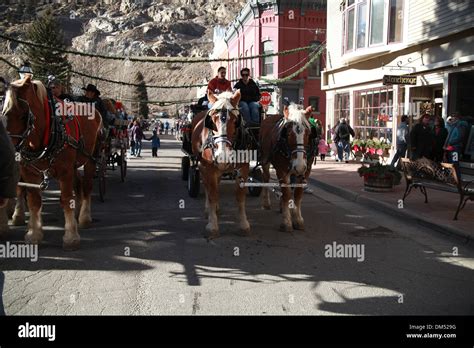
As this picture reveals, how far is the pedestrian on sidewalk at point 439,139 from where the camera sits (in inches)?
448

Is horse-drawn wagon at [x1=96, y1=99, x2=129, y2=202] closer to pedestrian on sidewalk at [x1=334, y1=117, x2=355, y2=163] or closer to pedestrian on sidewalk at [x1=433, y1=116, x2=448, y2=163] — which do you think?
pedestrian on sidewalk at [x1=433, y1=116, x2=448, y2=163]

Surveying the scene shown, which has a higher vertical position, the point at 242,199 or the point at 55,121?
the point at 55,121

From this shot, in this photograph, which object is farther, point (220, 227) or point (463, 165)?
point (463, 165)

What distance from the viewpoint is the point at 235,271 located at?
5.38 metres

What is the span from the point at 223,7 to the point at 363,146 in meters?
188

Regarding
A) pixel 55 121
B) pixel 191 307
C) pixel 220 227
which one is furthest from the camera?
pixel 220 227

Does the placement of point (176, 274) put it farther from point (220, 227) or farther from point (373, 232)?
point (373, 232)

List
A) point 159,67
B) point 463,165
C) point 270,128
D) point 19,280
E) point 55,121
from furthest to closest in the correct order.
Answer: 1. point 159,67
2. point 463,165
3. point 270,128
4. point 55,121
5. point 19,280

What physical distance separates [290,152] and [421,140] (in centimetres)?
528

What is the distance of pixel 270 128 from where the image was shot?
8.41m

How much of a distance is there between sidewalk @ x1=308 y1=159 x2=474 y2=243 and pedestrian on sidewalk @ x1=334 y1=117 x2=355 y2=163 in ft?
16.3

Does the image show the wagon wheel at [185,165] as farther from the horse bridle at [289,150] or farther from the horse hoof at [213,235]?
the horse hoof at [213,235]

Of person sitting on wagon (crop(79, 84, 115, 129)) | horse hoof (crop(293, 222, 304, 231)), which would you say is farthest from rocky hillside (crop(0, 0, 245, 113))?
horse hoof (crop(293, 222, 304, 231))
